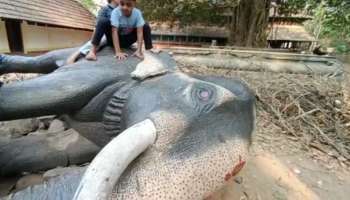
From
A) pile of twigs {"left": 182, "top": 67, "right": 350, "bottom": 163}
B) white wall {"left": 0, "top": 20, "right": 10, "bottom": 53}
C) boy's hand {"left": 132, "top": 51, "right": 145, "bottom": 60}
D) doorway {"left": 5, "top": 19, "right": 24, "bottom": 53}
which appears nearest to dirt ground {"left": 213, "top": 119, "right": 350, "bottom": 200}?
pile of twigs {"left": 182, "top": 67, "right": 350, "bottom": 163}

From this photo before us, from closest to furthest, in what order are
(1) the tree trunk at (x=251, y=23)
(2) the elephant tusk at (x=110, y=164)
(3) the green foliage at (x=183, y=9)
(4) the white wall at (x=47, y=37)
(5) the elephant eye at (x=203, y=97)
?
(2) the elephant tusk at (x=110, y=164)
(5) the elephant eye at (x=203, y=97)
(1) the tree trunk at (x=251, y=23)
(4) the white wall at (x=47, y=37)
(3) the green foliage at (x=183, y=9)

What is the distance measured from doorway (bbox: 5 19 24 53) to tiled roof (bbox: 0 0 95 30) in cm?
34

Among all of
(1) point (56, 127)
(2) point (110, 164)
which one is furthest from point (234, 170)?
(1) point (56, 127)

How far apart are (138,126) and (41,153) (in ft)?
4.04

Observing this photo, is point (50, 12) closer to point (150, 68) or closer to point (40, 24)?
point (40, 24)

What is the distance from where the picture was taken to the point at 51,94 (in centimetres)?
150

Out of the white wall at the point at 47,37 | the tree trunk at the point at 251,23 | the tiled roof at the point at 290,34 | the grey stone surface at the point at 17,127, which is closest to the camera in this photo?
the grey stone surface at the point at 17,127

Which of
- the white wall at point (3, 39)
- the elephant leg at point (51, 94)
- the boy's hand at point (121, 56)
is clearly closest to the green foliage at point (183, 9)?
the white wall at point (3, 39)

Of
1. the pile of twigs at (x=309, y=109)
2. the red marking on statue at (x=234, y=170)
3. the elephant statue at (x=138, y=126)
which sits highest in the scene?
the elephant statue at (x=138, y=126)

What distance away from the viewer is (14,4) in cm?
604

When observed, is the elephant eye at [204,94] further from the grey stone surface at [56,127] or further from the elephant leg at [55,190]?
the grey stone surface at [56,127]

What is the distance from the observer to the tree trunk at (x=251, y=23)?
5766 millimetres

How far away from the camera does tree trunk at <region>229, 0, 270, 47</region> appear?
577 cm

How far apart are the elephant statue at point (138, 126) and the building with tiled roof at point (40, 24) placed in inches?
185
